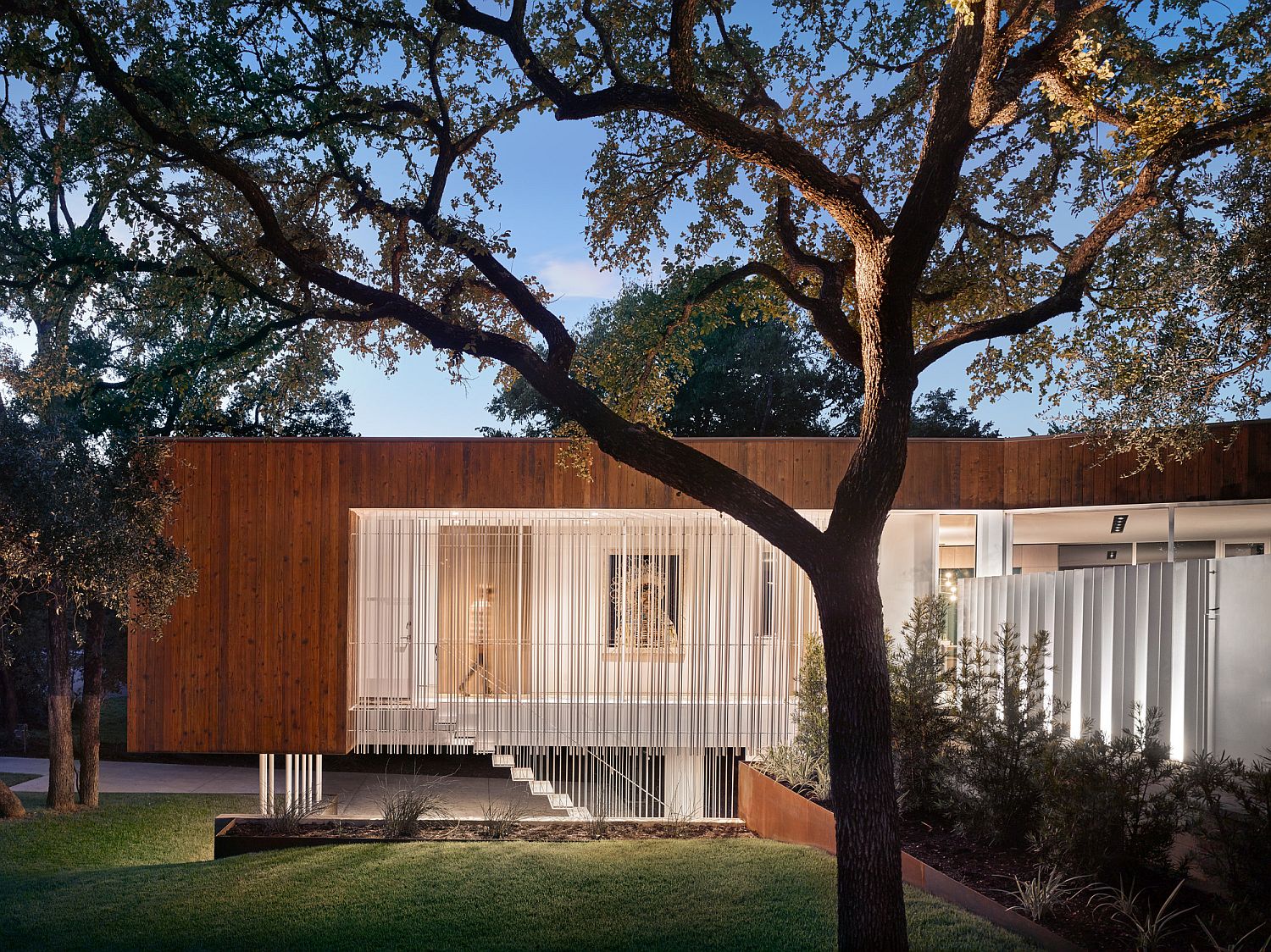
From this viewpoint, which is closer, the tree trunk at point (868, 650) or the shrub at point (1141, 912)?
the shrub at point (1141, 912)

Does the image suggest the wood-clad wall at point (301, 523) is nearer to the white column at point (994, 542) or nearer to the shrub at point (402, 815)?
the white column at point (994, 542)

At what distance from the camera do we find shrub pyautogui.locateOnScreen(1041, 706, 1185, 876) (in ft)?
15.7

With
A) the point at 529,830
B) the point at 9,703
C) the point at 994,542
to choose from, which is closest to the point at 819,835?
the point at 529,830

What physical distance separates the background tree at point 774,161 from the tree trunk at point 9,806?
303 inches

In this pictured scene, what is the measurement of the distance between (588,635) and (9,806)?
7303 millimetres

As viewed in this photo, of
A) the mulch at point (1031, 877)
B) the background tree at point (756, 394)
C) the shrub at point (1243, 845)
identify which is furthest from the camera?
the background tree at point (756, 394)

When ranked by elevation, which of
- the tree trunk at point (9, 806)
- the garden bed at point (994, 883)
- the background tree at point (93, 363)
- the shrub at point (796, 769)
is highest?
the background tree at point (93, 363)

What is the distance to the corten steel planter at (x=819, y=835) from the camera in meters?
4.77

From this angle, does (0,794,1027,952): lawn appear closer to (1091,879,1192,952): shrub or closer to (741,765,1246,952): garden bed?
(741,765,1246,952): garden bed

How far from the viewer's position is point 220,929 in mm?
5938

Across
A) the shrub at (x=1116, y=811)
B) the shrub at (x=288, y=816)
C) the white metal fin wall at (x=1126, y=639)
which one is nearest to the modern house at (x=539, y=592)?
the shrub at (x=288, y=816)

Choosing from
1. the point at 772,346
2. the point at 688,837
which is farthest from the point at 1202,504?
the point at 772,346

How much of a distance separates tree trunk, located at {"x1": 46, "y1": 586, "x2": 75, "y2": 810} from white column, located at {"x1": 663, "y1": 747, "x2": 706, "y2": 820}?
24.2ft

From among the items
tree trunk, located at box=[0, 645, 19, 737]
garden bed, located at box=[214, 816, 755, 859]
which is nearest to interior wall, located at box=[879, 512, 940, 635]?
garden bed, located at box=[214, 816, 755, 859]
